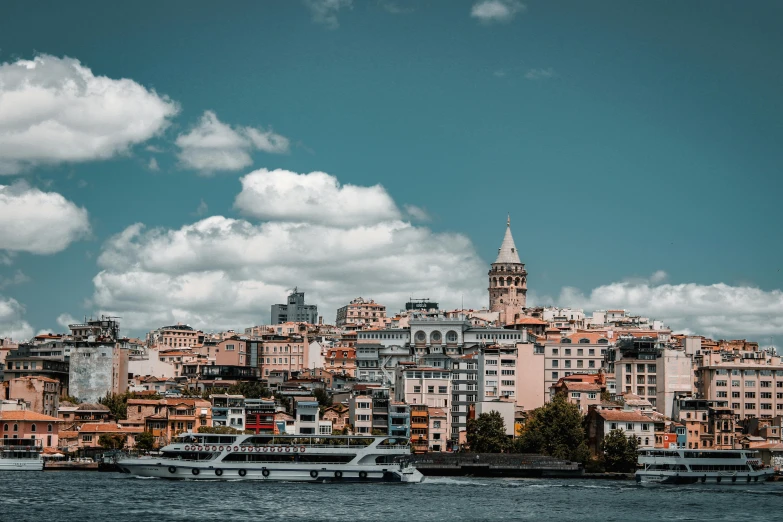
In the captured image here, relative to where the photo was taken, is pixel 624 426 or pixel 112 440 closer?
pixel 624 426

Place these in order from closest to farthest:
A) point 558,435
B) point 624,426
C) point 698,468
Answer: point 698,468 < point 558,435 < point 624,426

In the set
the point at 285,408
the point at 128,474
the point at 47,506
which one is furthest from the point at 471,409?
the point at 47,506

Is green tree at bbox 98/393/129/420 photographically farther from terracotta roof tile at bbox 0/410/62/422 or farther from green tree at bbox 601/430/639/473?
green tree at bbox 601/430/639/473

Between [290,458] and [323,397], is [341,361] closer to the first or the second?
[323,397]

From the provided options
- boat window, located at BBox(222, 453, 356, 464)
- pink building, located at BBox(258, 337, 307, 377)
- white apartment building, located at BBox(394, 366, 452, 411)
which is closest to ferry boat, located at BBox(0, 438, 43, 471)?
boat window, located at BBox(222, 453, 356, 464)

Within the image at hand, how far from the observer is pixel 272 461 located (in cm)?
8975

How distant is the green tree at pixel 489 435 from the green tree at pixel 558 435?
1874 mm

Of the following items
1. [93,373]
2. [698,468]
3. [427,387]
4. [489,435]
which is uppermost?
[93,373]

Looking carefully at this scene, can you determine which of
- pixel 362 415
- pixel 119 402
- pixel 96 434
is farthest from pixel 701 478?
pixel 119 402

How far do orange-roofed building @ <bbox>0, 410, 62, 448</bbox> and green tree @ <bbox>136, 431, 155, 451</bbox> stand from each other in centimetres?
730

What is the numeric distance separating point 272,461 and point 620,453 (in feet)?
103

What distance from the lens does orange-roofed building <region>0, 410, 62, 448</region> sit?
106875 mm

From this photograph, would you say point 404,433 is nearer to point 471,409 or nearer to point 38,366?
point 471,409

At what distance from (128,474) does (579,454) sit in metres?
36.9
